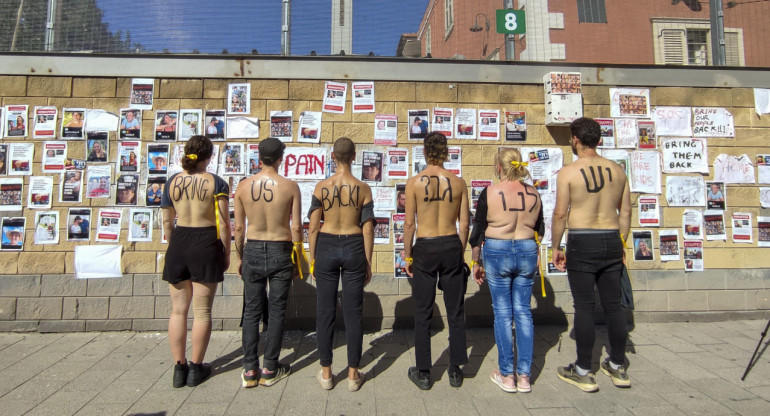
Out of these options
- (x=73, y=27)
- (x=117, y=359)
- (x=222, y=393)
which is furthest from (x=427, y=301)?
(x=73, y=27)

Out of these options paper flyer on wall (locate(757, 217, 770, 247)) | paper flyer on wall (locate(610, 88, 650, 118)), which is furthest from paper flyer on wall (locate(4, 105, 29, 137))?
paper flyer on wall (locate(757, 217, 770, 247))

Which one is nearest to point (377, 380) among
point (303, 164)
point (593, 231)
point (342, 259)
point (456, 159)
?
point (342, 259)

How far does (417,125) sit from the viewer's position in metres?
4.52

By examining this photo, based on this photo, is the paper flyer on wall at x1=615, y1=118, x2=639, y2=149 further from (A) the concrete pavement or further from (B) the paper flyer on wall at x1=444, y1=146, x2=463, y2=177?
(A) the concrete pavement

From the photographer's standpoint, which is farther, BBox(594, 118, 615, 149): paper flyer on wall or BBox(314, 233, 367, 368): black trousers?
BBox(594, 118, 615, 149): paper flyer on wall

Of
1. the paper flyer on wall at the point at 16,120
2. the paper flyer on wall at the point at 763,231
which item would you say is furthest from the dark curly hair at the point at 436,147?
the paper flyer on wall at the point at 16,120

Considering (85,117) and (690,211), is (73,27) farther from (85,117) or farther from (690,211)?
(690,211)

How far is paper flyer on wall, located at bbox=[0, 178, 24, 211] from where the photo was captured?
4344 mm

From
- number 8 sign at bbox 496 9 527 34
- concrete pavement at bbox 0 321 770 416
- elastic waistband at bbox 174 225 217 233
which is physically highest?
number 8 sign at bbox 496 9 527 34

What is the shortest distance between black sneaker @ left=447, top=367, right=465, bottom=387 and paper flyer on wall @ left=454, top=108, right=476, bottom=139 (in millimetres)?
2455

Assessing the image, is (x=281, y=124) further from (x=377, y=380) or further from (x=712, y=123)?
(x=712, y=123)

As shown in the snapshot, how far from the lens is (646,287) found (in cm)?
462

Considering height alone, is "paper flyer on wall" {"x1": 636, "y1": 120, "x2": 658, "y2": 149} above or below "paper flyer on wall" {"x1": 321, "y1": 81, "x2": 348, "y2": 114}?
below

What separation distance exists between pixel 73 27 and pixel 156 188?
2.06m
